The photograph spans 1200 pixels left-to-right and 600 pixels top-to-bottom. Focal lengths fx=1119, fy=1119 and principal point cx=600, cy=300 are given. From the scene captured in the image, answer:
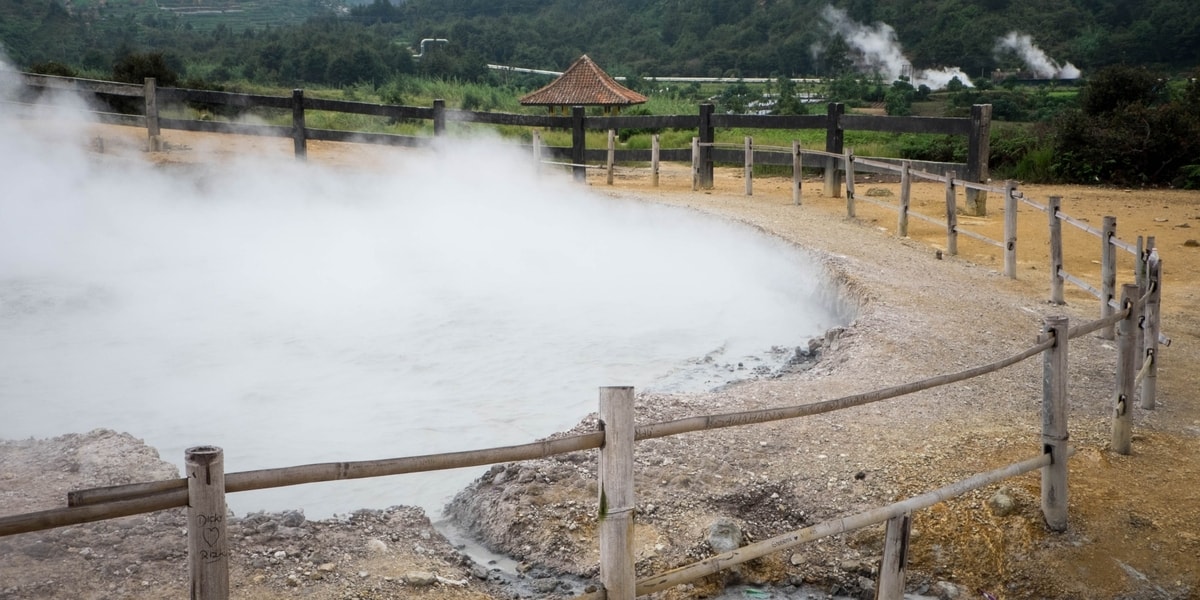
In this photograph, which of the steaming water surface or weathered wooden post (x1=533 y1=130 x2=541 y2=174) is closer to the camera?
the steaming water surface

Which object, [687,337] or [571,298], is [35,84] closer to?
[571,298]

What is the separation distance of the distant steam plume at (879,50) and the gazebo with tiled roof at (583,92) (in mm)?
19008

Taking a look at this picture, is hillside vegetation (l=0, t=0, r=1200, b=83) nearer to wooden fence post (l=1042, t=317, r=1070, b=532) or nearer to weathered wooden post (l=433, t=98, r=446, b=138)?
weathered wooden post (l=433, t=98, r=446, b=138)

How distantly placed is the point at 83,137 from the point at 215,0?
52469 millimetres

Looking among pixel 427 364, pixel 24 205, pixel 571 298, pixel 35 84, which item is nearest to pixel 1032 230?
pixel 571 298

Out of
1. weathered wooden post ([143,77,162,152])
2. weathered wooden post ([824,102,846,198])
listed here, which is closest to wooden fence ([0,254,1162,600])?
weathered wooden post ([824,102,846,198])

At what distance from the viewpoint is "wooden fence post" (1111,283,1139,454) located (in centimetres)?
515

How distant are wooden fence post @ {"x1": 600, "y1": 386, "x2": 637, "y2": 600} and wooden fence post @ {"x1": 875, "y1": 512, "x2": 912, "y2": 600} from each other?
0.97m

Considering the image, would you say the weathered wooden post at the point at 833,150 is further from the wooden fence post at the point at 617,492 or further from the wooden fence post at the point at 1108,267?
the wooden fence post at the point at 617,492

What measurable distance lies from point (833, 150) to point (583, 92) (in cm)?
1003

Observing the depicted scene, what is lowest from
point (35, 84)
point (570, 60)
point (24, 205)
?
point (24, 205)

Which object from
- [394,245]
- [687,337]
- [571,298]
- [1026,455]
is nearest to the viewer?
[1026,455]

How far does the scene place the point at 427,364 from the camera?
26.6 ft

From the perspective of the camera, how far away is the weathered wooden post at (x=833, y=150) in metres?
15.4
